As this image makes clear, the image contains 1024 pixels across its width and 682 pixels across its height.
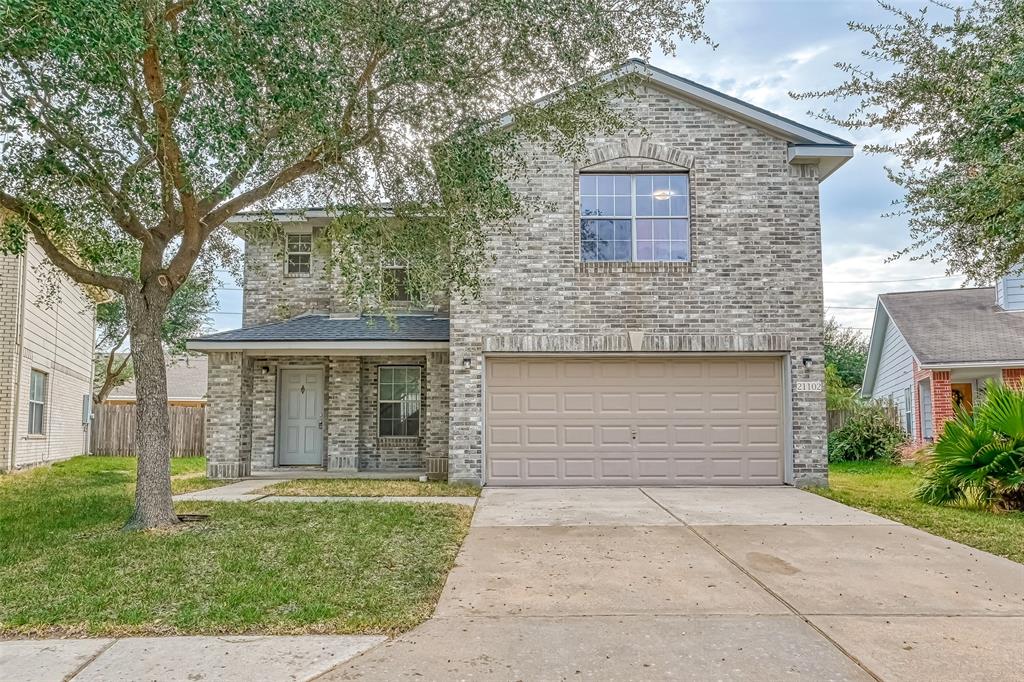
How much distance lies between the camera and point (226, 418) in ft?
44.1

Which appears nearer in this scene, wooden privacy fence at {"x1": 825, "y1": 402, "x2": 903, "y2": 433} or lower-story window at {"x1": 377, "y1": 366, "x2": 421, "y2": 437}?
lower-story window at {"x1": 377, "y1": 366, "x2": 421, "y2": 437}

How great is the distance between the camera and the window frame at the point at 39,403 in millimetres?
15856

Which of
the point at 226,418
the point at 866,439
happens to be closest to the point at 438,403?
the point at 226,418

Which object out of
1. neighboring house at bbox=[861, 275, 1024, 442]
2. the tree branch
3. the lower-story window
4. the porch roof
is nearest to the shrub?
neighboring house at bbox=[861, 275, 1024, 442]

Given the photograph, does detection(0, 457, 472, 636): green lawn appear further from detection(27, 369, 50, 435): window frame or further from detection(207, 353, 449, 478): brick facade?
detection(27, 369, 50, 435): window frame

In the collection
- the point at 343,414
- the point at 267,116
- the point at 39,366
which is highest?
the point at 267,116

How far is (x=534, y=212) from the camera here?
471 inches

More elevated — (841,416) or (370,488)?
(841,416)

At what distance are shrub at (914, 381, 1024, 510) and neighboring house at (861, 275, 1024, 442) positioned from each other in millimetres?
6602

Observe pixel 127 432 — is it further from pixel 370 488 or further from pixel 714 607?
pixel 714 607

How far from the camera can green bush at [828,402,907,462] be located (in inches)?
707

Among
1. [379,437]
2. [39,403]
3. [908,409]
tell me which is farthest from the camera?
[908,409]

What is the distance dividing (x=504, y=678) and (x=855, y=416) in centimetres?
1718

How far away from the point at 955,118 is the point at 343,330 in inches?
405
